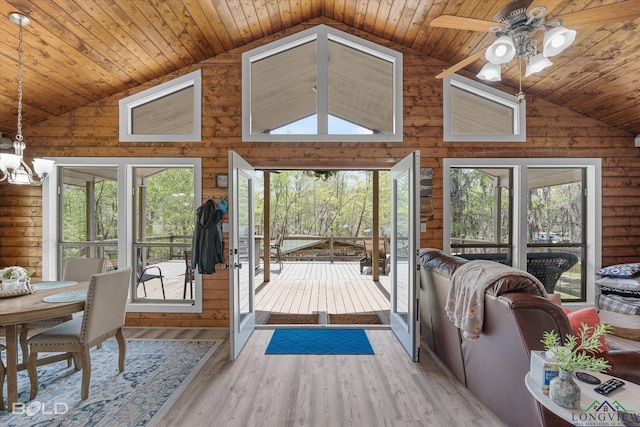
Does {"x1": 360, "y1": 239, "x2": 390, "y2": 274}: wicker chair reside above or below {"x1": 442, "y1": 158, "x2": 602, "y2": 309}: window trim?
below

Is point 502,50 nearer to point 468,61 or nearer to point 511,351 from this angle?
point 468,61

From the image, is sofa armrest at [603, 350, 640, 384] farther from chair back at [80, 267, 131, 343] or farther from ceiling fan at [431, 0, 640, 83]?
chair back at [80, 267, 131, 343]

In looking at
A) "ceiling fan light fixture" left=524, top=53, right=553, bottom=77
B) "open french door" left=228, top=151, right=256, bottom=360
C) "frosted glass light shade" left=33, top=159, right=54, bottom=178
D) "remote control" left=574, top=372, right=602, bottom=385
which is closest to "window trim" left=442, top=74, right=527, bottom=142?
"ceiling fan light fixture" left=524, top=53, right=553, bottom=77

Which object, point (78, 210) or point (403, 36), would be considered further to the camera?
point (78, 210)

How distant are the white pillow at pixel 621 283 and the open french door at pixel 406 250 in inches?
101

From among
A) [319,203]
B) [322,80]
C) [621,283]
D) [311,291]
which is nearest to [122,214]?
[322,80]

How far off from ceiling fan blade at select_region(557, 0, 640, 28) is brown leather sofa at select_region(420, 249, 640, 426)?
154 centimetres

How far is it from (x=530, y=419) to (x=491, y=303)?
654 mm

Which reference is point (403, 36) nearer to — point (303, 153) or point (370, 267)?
point (303, 153)

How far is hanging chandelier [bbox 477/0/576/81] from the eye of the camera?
1.80 meters

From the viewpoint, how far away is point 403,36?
3.86 m

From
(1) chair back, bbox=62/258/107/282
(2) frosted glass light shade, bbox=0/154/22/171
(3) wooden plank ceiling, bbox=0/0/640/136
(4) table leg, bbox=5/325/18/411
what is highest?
(3) wooden plank ceiling, bbox=0/0/640/136

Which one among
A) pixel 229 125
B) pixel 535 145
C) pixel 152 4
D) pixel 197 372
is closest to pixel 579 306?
pixel 535 145

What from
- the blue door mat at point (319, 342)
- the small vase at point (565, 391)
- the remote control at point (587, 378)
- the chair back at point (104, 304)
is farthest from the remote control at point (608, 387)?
the chair back at point (104, 304)
